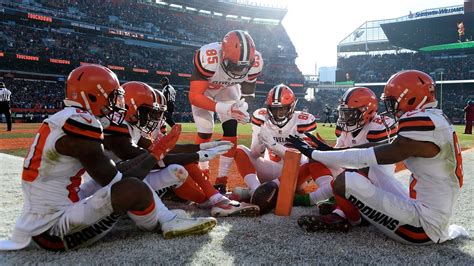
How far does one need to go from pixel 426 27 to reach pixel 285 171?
41.1 meters

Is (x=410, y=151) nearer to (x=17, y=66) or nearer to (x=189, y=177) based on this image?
(x=189, y=177)

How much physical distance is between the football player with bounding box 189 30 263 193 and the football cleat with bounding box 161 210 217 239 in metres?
1.76

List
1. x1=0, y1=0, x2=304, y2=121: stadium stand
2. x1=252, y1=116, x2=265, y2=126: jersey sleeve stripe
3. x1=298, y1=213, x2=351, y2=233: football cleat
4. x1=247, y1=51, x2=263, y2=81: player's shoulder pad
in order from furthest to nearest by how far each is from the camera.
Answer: x1=0, y1=0, x2=304, y2=121: stadium stand < x1=247, y1=51, x2=263, y2=81: player's shoulder pad < x1=252, y1=116, x2=265, y2=126: jersey sleeve stripe < x1=298, y1=213, x2=351, y2=233: football cleat

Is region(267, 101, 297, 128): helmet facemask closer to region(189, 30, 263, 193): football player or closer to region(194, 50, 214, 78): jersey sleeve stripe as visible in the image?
region(189, 30, 263, 193): football player

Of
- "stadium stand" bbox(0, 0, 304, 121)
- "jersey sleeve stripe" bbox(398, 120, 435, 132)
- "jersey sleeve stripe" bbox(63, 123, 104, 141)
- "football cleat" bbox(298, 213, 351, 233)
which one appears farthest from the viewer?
"stadium stand" bbox(0, 0, 304, 121)

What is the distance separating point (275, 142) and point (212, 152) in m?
1.15

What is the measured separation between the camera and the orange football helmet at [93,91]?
2.95 m

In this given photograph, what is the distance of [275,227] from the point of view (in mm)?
3564

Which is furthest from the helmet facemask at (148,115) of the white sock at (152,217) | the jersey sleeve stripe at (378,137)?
the jersey sleeve stripe at (378,137)

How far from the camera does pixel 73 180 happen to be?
116 inches

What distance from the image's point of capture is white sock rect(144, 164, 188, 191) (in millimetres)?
3842

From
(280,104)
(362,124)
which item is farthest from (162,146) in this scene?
(362,124)

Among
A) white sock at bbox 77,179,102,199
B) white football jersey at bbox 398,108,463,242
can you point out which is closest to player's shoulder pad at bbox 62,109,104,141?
white sock at bbox 77,179,102,199

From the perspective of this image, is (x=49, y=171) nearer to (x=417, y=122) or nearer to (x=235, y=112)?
(x=235, y=112)
